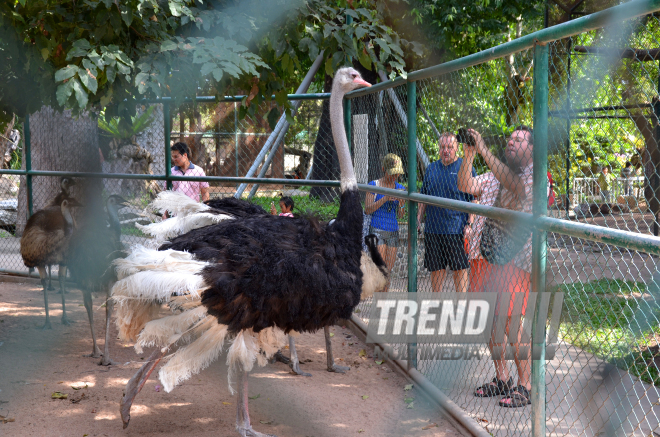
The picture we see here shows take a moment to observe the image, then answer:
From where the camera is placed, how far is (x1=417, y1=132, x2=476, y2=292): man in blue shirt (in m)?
4.19

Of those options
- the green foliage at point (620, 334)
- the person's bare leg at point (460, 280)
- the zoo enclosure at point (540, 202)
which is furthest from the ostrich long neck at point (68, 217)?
the green foliage at point (620, 334)

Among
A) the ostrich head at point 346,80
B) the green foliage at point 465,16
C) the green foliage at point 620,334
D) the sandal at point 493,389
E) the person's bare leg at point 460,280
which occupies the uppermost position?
the green foliage at point 465,16

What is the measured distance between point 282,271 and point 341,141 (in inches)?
47.5

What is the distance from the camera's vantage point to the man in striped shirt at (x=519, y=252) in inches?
123

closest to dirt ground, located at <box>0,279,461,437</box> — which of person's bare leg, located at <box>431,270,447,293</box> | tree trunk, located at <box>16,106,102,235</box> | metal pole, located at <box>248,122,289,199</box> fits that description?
person's bare leg, located at <box>431,270,447,293</box>

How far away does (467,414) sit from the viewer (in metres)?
3.70

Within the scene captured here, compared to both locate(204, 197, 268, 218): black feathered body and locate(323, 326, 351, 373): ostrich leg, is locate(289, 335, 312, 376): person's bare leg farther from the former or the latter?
locate(204, 197, 268, 218): black feathered body

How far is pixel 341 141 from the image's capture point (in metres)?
4.23

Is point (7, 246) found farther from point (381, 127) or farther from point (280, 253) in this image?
point (280, 253)

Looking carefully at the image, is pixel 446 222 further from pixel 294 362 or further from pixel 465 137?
pixel 294 362

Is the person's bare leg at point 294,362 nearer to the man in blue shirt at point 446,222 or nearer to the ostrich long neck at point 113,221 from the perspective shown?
the man in blue shirt at point 446,222

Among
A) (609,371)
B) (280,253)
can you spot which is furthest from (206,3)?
(609,371)

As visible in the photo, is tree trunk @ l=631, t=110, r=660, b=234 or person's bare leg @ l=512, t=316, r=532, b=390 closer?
tree trunk @ l=631, t=110, r=660, b=234

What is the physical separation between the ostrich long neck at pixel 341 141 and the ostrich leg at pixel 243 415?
4.34 ft
